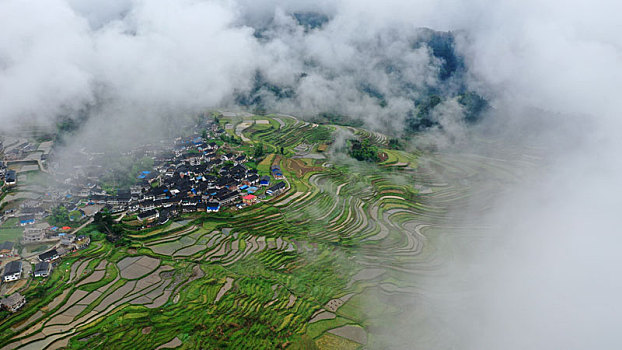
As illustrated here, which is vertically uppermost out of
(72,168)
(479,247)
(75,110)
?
(75,110)

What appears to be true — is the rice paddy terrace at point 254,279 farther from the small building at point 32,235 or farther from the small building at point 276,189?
the small building at point 32,235

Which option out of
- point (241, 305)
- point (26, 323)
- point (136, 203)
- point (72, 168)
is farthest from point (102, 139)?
point (241, 305)

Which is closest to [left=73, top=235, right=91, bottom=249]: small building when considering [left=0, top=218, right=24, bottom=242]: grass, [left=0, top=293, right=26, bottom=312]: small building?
[left=0, top=218, right=24, bottom=242]: grass

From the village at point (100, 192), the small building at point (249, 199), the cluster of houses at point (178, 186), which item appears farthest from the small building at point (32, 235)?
the small building at point (249, 199)

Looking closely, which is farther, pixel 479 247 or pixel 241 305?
pixel 479 247

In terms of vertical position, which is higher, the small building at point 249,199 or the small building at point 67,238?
the small building at point 249,199

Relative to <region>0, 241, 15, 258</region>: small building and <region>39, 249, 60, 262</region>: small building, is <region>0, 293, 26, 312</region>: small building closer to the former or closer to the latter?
<region>39, 249, 60, 262</region>: small building

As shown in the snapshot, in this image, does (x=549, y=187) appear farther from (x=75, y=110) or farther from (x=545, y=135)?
(x=75, y=110)
